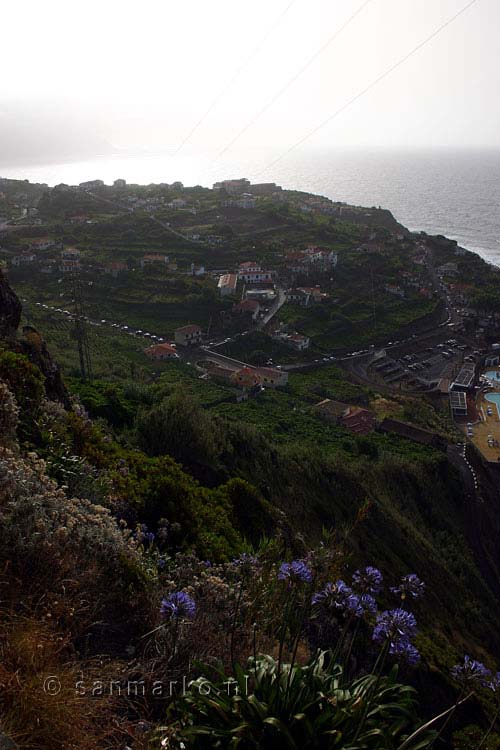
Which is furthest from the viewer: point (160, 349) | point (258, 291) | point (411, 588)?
point (258, 291)

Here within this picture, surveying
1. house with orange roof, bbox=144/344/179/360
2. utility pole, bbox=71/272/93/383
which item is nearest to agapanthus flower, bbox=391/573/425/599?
utility pole, bbox=71/272/93/383

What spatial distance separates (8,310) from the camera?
921cm

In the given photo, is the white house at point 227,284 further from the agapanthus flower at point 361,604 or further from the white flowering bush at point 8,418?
the agapanthus flower at point 361,604

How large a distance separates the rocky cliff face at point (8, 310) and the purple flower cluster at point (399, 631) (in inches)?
306

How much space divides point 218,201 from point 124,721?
60.1 meters

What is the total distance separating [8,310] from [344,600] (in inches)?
333

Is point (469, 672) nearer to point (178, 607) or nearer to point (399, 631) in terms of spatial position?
point (399, 631)

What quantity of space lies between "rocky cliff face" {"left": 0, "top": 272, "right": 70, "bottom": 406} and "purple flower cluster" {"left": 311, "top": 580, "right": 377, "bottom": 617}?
5563mm

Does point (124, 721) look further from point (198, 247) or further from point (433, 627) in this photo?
point (198, 247)

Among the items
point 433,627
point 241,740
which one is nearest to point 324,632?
point 241,740

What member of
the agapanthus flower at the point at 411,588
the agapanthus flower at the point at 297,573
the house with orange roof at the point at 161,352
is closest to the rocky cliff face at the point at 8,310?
the agapanthus flower at the point at 297,573

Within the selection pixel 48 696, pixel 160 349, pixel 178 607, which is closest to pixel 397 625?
pixel 178 607

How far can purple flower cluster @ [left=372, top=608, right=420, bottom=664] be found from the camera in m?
2.12

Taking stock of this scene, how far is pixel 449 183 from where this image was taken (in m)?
120
